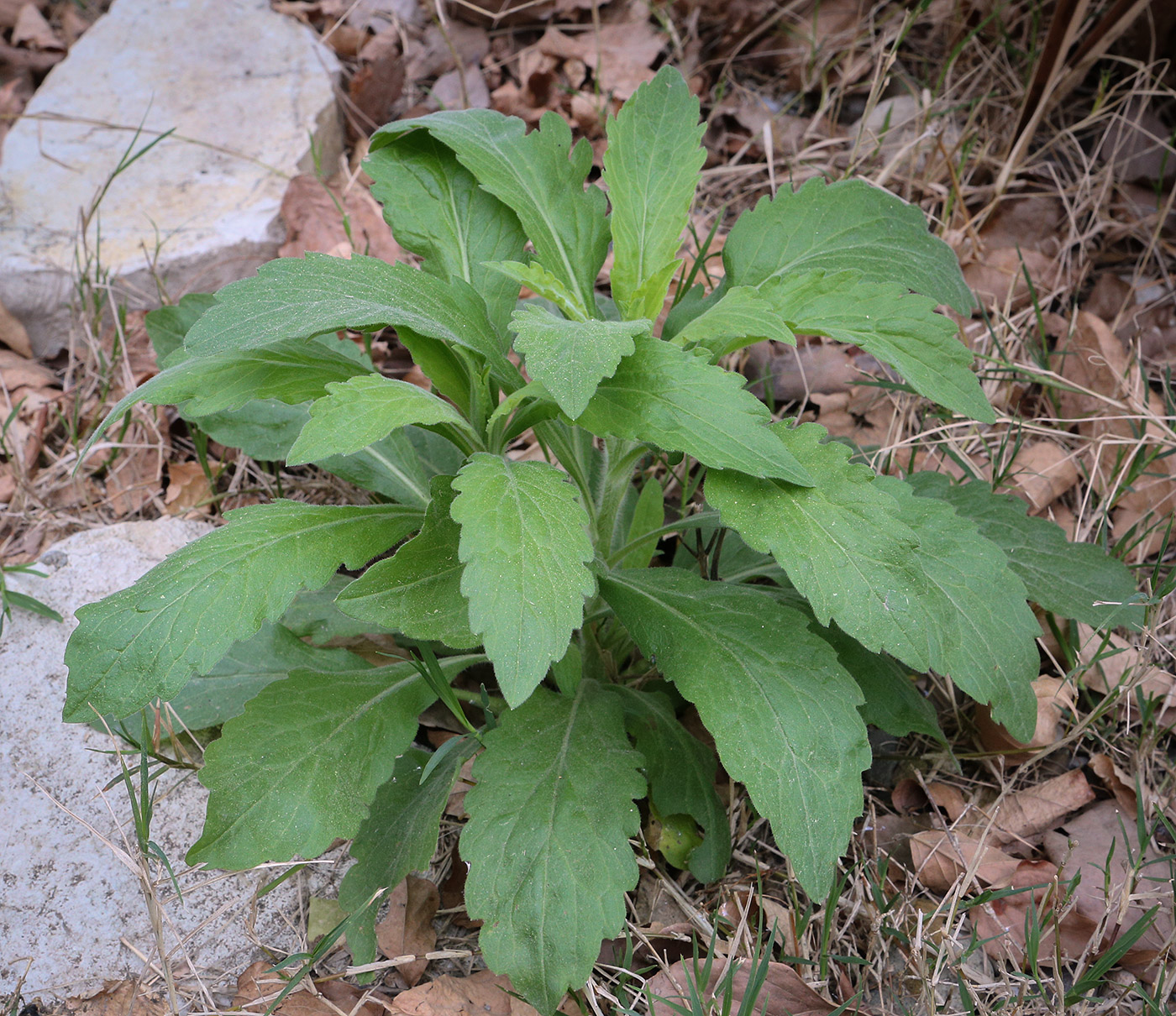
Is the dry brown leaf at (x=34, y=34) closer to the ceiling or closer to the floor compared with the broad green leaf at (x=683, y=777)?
closer to the ceiling

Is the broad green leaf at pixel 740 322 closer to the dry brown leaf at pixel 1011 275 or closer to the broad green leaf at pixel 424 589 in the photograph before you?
the broad green leaf at pixel 424 589

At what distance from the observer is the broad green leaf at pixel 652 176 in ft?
6.61

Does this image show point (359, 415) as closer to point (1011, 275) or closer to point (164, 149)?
point (1011, 275)

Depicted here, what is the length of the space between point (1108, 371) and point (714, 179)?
153 centimetres

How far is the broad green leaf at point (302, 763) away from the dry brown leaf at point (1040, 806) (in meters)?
1.36

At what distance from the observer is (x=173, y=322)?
224cm

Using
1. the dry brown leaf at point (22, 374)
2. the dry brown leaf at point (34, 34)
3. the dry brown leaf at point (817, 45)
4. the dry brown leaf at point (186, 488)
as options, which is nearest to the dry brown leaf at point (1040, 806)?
the dry brown leaf at point (186, 488)

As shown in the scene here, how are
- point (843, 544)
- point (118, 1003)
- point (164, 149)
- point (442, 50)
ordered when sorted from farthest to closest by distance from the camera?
point (442, 50) < point (164, 149) < point (118, 1003) < point (843, 544)

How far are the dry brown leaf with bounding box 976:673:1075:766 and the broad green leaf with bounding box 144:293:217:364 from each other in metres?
2.14

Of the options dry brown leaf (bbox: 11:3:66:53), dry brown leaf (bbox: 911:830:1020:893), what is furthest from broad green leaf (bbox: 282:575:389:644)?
dry brown leaf (bbox: 11:3:66:53)

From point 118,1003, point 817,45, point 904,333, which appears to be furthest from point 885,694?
point 817,45

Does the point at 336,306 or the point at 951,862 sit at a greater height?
the point at 336,306

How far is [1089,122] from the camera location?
3.15 metres

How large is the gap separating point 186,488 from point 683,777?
1.79 metres
